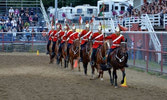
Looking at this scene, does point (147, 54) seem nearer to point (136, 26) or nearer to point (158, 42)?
point (158, 42)

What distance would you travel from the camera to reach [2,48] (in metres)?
39.3

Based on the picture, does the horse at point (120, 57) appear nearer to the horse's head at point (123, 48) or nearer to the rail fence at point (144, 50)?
the horse's head at point (123, 48)

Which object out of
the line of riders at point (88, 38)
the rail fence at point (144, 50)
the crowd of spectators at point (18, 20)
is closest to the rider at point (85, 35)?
the line of riders at point (88, 38)

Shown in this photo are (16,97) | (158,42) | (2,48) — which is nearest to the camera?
(16,97)

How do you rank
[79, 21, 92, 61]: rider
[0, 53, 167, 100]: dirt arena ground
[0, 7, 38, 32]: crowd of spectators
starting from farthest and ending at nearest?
[0, 7, 38, 32]: crowd of spectators
[79, 21, 92, 61]: rider
[0, 53, 167, 100]: dirt arena ground

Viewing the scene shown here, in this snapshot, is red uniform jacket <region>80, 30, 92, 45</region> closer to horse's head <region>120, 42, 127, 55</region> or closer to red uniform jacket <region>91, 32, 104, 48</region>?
red uniform jacket <region>91, 32, 104, 48</region>

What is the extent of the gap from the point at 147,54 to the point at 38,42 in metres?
19.2

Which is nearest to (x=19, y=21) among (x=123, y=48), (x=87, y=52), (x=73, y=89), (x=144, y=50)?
(x=144, y=50)

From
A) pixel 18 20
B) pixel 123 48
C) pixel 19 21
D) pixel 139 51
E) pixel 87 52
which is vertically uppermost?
pixel 18 20

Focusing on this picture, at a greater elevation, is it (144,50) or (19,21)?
(19,21)

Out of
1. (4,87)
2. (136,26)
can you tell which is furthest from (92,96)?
(136,26)

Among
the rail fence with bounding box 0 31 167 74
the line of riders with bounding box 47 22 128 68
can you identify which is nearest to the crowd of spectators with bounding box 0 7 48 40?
the rail fence with bounding box 0 31 167 74

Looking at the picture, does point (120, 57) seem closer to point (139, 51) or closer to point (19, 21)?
point (139, 51)

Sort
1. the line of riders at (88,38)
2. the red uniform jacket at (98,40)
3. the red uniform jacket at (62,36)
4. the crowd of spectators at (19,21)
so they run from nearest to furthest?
the line of riders at (88,38) → the red uniform jacket at (98,40) → the red uniform jacket at (62,36) → the crowd of spectators at (19,21)
